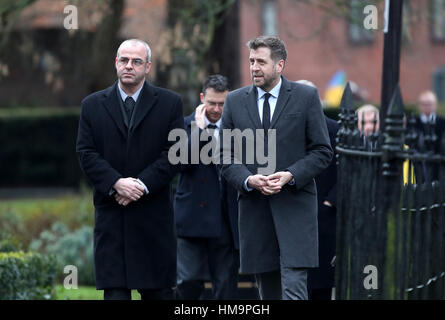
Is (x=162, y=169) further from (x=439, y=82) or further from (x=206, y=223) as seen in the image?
(x=439, y=82)

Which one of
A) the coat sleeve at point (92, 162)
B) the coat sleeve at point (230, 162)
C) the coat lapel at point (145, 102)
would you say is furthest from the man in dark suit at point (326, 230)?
the coat sleeve at point (92, 162)

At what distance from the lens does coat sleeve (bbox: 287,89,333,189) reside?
19.4 ft

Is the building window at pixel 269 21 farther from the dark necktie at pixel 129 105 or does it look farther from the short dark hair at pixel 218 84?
the dark necktie at pixel 129 105

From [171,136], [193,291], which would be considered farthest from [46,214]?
[171,136]

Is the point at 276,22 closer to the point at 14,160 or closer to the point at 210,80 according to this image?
the point at 14,160

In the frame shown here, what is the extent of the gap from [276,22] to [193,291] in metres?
30.9

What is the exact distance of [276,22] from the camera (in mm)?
37875

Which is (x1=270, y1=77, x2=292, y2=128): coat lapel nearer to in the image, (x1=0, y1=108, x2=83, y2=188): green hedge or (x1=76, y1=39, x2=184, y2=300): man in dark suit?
(x1=76, y1=39, x2=184, y2=300): man in dark suit

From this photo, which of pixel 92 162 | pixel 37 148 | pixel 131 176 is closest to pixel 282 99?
pixel 131 176

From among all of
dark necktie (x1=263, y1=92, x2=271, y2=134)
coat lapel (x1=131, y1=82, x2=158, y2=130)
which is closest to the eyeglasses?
coat lapel (x1=131, y1=82, x2=158, y2=130)

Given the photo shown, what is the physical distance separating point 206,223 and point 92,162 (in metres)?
1.72

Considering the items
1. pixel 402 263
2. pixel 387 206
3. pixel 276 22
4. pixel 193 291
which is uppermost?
pixel 276 22

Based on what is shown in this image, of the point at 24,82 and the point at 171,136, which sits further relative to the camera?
the point at 24,82

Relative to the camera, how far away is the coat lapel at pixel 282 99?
602 centimetres
